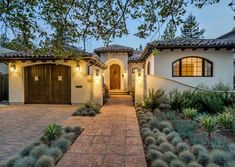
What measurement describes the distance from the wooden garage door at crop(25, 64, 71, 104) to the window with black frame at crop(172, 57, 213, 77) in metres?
7.30

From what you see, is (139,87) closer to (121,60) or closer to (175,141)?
(175,141)

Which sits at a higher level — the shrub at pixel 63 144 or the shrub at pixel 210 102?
the shrub at pixel 210 102

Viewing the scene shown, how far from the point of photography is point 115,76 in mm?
27812

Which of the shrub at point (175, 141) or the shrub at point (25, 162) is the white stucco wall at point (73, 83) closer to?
the shrub at point (175, 141)

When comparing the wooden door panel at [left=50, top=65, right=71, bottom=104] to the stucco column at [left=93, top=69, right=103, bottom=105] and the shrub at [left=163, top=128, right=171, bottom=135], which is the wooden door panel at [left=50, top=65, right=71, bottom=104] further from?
the shrub at [left=163, top=128, right=171, bottom=135]

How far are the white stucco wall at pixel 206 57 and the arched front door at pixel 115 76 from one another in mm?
11799

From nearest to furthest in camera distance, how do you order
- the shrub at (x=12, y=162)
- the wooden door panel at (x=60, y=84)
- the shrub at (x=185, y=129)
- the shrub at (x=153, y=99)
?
the shrub at (x=12, y=162)
the shrub at (x=185, y=129)
the shrub at (x=153, y=99)
the wooden door panel at (x=60, y=84)

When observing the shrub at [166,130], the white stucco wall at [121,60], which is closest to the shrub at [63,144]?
the shrub at [166,130]

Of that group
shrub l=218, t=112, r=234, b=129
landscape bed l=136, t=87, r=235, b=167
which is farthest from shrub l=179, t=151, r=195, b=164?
shrub l=218, t=112, r=234, b=129

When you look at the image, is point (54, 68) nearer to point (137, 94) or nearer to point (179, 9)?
point (137, 94)

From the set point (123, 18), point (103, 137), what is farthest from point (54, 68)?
point (123, 18)

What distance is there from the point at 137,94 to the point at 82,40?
911 cm

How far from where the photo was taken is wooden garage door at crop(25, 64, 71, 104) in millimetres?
17219

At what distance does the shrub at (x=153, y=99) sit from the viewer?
13195 mm
